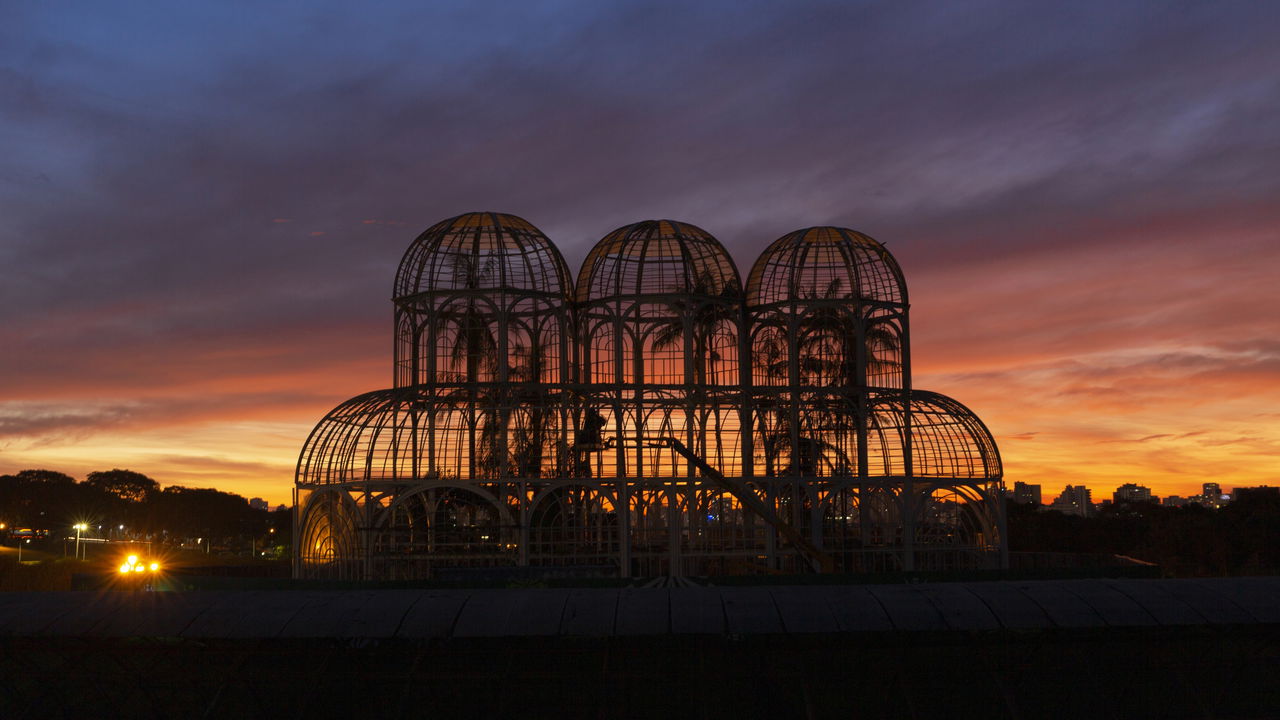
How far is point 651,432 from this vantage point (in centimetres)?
4525

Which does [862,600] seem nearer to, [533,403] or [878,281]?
[533,403]

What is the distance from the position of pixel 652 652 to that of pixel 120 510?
13260cm

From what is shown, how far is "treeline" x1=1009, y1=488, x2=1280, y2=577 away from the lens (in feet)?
245

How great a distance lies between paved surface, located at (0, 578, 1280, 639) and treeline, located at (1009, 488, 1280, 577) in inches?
1942

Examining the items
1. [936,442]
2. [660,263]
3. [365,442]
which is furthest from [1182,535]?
[365,442]

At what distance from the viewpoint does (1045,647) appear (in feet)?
75.4

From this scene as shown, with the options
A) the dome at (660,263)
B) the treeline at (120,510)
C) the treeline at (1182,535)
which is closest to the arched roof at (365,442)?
the dome at (660,263)

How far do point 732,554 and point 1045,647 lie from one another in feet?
68.6

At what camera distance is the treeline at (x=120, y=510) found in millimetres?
134750

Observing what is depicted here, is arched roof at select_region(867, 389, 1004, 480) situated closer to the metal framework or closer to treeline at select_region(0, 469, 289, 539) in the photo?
the metal framework

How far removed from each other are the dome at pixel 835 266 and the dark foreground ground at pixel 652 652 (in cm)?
2719

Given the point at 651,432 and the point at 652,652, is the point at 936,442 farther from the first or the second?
the point at 652,652

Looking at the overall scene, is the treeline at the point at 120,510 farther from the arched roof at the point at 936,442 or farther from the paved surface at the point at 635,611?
the paved surface at the point at 635,611

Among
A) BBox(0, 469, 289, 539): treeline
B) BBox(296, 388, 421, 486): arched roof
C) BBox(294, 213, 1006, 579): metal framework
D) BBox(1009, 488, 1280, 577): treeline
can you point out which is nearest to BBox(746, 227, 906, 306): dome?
BBox(294, 213, 1006, 579): metal framework
